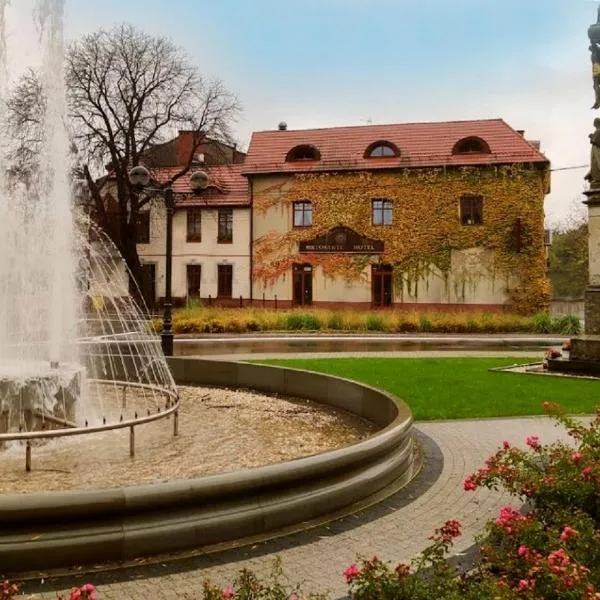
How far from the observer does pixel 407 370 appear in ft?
49.6

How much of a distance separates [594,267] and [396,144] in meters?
25.2

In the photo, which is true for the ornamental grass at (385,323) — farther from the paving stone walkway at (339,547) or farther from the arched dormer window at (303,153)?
the paving stone walkway at (339,547)

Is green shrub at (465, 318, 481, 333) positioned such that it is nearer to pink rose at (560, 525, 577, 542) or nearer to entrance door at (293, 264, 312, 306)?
entrance door at (293, 264, 312, 306)

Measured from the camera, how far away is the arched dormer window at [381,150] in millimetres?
37812

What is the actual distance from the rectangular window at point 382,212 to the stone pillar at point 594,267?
2249cm

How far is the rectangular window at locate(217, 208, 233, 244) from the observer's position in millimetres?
39750

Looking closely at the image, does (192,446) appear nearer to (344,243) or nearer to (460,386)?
(460,386)

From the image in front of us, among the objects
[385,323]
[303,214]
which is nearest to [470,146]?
[303,214]

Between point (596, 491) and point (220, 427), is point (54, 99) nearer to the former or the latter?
point (220, 427)

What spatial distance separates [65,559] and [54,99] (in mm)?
9208

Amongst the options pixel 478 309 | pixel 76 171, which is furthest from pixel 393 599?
pixel 76 171

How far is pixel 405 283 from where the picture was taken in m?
36.9

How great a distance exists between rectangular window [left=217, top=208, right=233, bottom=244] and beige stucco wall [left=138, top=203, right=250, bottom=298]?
0.26 metres

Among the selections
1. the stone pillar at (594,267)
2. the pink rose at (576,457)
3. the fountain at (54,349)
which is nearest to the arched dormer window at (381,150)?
the stone pillar at (594,267)
